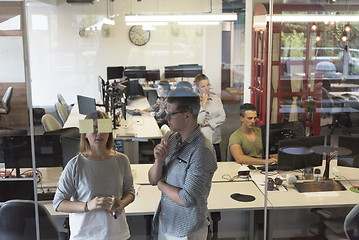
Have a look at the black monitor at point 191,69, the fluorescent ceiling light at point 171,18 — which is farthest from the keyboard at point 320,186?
the fluorescent ceiling light at point 171,18

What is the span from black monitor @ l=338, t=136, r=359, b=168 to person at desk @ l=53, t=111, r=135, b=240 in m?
2.38

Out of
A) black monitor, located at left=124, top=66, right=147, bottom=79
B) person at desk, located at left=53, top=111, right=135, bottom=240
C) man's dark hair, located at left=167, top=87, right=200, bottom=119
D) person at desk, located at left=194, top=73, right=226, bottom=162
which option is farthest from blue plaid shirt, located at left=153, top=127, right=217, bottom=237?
black monitor, located at left=124, top=66, right=147, bottom=79

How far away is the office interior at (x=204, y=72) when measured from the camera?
381 centimetres

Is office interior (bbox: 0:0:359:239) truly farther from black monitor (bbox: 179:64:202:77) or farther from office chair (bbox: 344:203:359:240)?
office chair (bbox: 344:203:359:240)

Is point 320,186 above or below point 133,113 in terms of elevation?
below

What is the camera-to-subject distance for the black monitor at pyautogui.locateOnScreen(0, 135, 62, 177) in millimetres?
3809

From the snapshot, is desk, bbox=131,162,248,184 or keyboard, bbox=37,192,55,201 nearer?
keyboard, bbox=37,192,55,201

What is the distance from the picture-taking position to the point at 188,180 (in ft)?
8.16

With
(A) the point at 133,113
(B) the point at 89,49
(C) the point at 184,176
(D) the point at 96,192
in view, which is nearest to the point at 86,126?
(D) the point at 96,192

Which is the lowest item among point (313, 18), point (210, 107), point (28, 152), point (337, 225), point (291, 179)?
point (337, 225)

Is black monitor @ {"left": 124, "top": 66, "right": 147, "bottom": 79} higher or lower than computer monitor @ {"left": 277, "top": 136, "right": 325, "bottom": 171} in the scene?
higher

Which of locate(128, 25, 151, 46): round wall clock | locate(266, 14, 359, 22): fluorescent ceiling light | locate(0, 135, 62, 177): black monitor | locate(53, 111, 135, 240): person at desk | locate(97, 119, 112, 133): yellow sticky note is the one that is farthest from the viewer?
locate(266, 14, 359, 22): fluorescent ceiling light

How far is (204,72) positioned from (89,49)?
1277 mm

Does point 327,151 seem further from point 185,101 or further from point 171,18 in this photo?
point 171,18
